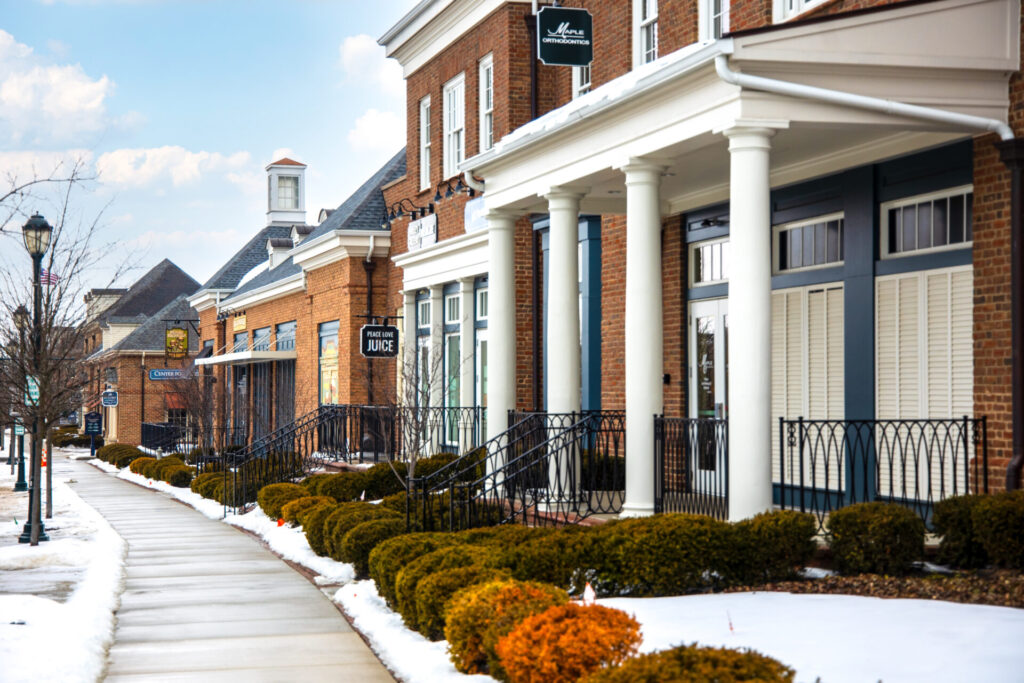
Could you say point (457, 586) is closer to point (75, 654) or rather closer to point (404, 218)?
point (75, 654)

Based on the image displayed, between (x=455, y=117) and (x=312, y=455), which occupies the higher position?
(x=455, y=117)

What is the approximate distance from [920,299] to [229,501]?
1484 centimetres

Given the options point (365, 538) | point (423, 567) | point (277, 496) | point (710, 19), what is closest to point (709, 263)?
point (710, 19)

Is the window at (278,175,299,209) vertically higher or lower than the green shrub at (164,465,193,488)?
higher

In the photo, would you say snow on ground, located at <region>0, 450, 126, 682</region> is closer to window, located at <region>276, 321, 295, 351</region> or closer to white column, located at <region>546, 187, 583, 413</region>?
white column, located at <region>546, 187, 583, 413</region>

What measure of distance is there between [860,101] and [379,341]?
16.2 metres

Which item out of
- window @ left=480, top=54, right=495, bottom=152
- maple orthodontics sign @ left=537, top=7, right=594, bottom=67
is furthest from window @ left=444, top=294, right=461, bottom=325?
maple orthodontics sign @ left=537, top=7, right=594, bottom=67

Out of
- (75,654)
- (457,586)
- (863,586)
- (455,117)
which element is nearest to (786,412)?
(863,586)

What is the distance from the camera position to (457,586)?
941 centimetres

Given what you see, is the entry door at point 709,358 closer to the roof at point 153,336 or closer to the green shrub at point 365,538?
the green shrub at point 365,538

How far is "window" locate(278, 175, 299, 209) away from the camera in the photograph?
4938 cm

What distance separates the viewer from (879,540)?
992 cm

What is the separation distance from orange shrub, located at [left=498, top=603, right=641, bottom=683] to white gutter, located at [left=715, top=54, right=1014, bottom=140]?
17.7ft

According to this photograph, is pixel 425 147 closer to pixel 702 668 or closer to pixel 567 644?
pixel 567 644
